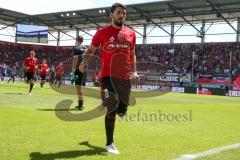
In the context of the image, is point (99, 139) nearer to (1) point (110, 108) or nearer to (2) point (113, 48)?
(1) point (110, 108)

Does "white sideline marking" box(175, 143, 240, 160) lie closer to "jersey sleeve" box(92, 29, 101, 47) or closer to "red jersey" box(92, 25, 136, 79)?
"red jersey" box(92, 25, 136, 79)

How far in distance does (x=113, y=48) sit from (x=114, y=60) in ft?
0.63

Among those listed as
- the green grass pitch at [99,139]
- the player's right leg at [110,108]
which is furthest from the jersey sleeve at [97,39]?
the green grass pitch at [99,139]

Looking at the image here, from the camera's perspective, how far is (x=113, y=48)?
6.36m

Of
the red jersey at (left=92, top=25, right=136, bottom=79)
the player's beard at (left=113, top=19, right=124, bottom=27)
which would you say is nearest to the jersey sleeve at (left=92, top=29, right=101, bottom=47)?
the red jersey at (left=92, top=25, right=136, bottom=79)

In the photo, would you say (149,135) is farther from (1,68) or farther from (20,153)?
(1,68)

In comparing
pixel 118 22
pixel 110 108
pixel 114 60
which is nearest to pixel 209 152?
pixel 110 108

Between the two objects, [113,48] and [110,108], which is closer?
[110,108]

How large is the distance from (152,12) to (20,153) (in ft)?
154

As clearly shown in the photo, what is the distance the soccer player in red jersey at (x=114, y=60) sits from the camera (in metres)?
6.25

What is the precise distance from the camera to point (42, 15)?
61.7 meters

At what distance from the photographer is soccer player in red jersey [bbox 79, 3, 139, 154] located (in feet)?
20.5

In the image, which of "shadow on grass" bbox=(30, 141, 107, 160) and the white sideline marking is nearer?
"shadow on grass" bbox=(30, 141, 107, 160)

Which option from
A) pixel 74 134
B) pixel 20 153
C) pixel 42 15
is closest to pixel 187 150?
pixel 74 134
